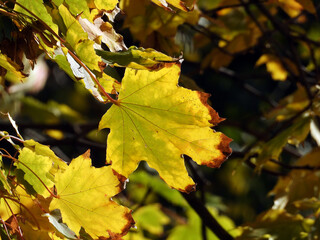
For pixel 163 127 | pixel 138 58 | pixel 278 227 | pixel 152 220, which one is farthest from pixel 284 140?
pixel 152 220

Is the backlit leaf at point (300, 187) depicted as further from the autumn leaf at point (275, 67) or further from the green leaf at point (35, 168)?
the green leaf at point (35, 168)

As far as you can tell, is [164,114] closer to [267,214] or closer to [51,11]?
[51,11]

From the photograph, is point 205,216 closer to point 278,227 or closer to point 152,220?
point 278,227

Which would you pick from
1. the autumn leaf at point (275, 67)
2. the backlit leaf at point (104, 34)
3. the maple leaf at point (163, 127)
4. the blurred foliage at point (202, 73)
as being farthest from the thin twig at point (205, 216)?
the autumn leaf at point (275, 67)

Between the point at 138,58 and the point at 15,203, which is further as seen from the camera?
the point at 15,203

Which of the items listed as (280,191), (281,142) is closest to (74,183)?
(281,142)

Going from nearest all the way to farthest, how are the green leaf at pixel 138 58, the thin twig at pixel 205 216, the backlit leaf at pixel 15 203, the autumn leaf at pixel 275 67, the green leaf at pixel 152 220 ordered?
the green leaf at pixel 138 58 → the backlit leaf at pixel 15 203 → the thin twig at pixel 205 216 → the autumn leaf at pixel 275 67 → the green leaf at pixel 152 220
